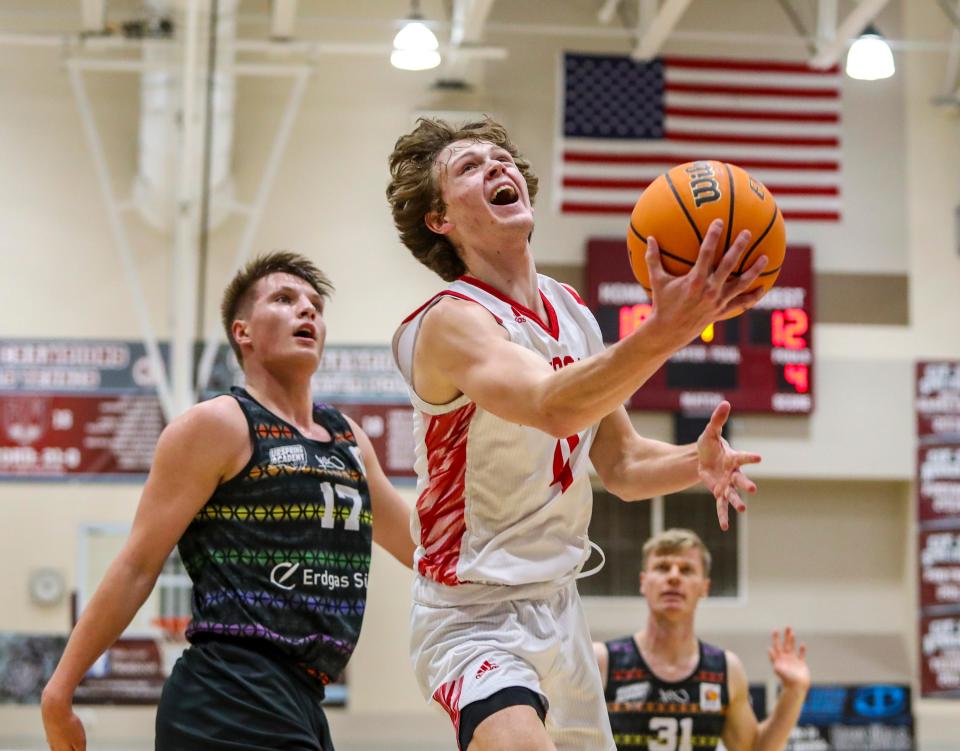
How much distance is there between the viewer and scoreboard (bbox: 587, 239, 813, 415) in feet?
37.2

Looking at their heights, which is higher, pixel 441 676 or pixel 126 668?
pixel 441 676

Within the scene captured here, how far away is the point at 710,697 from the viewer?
5.38m

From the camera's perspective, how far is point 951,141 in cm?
1234

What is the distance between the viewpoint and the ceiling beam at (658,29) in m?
10.7

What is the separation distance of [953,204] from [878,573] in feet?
11.7

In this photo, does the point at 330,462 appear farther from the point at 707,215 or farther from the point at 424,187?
the point at 707,215

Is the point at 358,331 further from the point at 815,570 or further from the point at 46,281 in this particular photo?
the point at 815,570

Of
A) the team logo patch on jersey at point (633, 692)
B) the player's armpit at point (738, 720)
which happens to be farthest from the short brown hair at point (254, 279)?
the player's armpit at point (738, 720)

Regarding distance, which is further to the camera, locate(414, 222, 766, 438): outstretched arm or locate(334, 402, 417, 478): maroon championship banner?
locate(334, 402, 417, 478): maroon championship banner

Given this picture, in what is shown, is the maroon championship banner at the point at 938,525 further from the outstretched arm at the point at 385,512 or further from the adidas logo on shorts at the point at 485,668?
the adidas logo on shorts at the point at 485,668

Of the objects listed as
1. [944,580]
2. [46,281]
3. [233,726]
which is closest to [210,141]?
[46,281]

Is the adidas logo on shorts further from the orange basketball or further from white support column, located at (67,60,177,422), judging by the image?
white support column, located at (67,60,177,422)

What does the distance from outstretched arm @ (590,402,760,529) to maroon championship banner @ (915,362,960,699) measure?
29.8 ft

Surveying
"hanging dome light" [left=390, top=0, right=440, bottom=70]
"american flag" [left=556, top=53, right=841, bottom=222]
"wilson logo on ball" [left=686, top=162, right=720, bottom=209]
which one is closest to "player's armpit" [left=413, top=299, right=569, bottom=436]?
"wilson logo on ball" [left=686, top=162, right=720, bottom=209]
